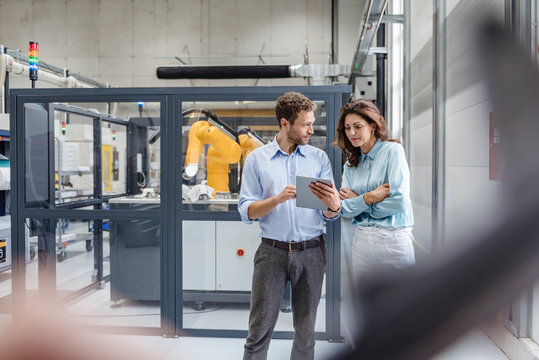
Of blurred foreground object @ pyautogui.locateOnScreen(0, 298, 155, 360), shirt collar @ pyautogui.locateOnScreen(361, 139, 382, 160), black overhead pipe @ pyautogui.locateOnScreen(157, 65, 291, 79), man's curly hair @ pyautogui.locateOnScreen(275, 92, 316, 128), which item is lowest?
blurred foreground object @ pyautogui.locateOnScreen(0, 298, 155, 360)

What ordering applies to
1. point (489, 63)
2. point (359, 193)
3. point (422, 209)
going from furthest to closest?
point (422, 209)
point (359, 193)
point (489, 63)

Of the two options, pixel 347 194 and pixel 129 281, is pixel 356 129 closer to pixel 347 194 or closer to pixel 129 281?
pixel 347 194

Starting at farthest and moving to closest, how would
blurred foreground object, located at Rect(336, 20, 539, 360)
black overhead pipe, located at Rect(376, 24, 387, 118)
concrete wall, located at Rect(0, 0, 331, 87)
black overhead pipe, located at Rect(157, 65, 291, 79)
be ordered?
1. concrete wall, located at Rect(0, 0, 331, 87)
2. black overhead pipe, located at Rect(157, 65, 291, 79)
3. black overhead pipe, located at Rect(376, 24, 387, 118)
4. blurred foreground object, located at Rect(336, 20, 539, 360)

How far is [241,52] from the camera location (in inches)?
312

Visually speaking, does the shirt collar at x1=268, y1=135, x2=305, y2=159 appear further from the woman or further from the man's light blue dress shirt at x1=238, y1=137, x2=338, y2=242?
the woman

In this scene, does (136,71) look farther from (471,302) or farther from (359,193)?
(471,302)

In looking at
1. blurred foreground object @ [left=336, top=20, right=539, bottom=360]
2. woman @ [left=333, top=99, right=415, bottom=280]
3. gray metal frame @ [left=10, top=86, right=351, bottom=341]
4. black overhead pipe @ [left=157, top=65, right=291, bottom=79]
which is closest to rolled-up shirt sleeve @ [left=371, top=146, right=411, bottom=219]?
woman @ [left=333, top=99, right=415, bottom=280]

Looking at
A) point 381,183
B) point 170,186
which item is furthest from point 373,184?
point 170,186

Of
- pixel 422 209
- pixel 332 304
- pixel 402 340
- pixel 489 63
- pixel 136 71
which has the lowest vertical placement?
pixel 332 304

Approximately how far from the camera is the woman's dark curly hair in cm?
153

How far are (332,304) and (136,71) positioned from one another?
6957 mm

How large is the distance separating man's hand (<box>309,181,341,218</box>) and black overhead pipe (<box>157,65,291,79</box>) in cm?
586

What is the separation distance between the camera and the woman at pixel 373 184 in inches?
58.9

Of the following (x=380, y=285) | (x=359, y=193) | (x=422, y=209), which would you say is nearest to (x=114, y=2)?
(x=422, y=209)
